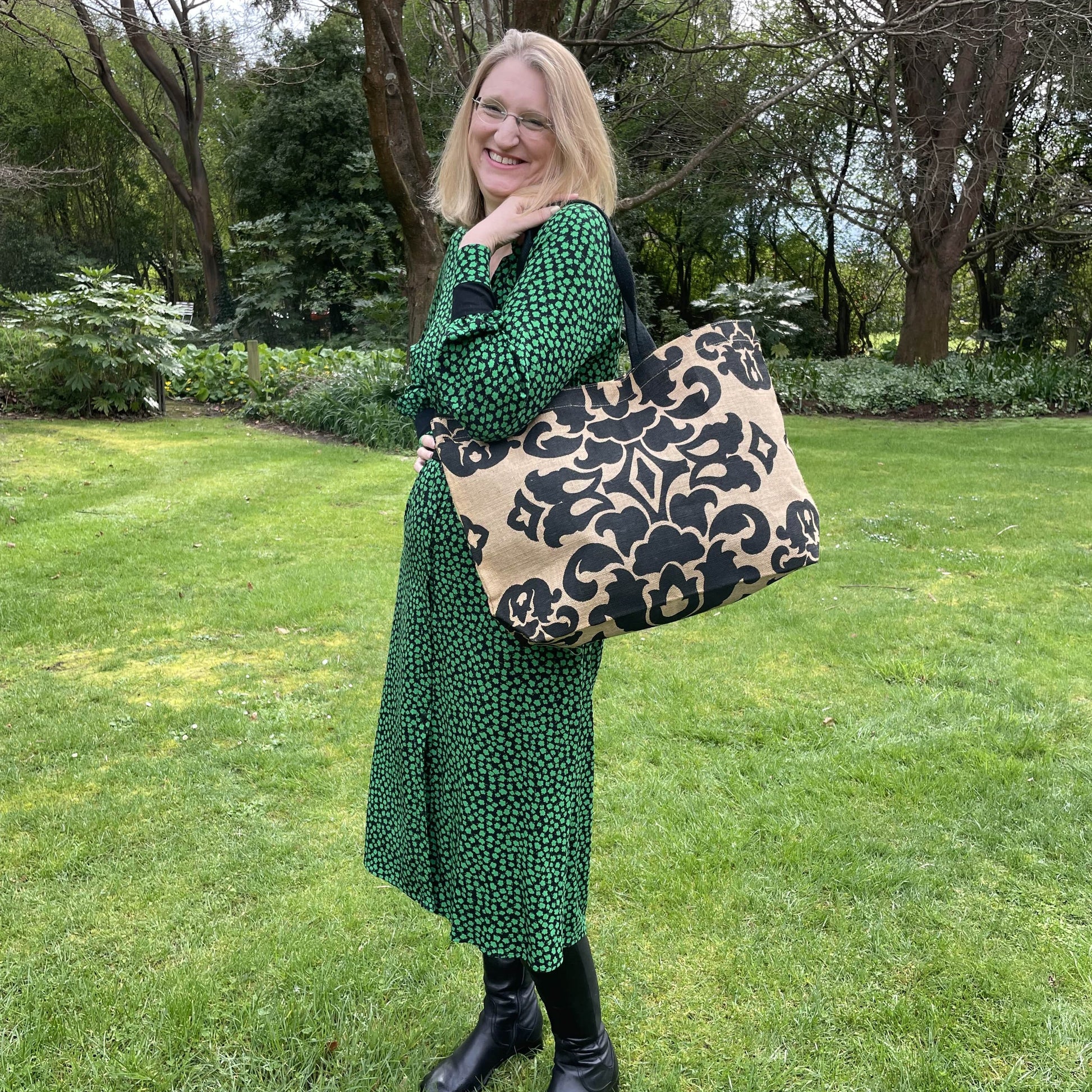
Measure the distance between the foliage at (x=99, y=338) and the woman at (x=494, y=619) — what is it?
30.8 ft

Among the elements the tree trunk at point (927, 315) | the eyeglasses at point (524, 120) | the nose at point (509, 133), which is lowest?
the nose at point (509, 133)

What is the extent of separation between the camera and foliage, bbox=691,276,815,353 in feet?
56.2

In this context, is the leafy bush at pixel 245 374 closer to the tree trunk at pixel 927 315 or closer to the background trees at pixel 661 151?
the background trees at pixel 661 151

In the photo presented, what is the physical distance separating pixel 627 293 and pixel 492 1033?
1.51 meters

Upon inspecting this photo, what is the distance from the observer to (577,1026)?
1643 millimetres

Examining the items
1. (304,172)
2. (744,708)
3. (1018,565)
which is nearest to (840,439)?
(1018,565)

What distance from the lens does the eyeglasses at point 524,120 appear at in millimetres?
1427

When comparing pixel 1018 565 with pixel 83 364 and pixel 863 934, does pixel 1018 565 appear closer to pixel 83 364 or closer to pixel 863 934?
pixel 863 934

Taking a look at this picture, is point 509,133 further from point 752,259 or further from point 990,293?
point 752,259

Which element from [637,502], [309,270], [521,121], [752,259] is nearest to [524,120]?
[521,121]

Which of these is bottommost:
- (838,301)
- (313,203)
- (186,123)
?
(838,301)

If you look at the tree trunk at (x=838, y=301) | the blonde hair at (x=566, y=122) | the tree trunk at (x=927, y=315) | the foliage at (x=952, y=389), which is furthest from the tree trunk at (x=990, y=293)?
the blonde hair at (x=566, y=122)

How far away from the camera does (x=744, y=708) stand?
3.45 m

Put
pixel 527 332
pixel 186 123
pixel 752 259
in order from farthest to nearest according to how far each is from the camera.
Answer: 1. pixel 752 259
2. pixel 186 123
3. pixel 527 332
